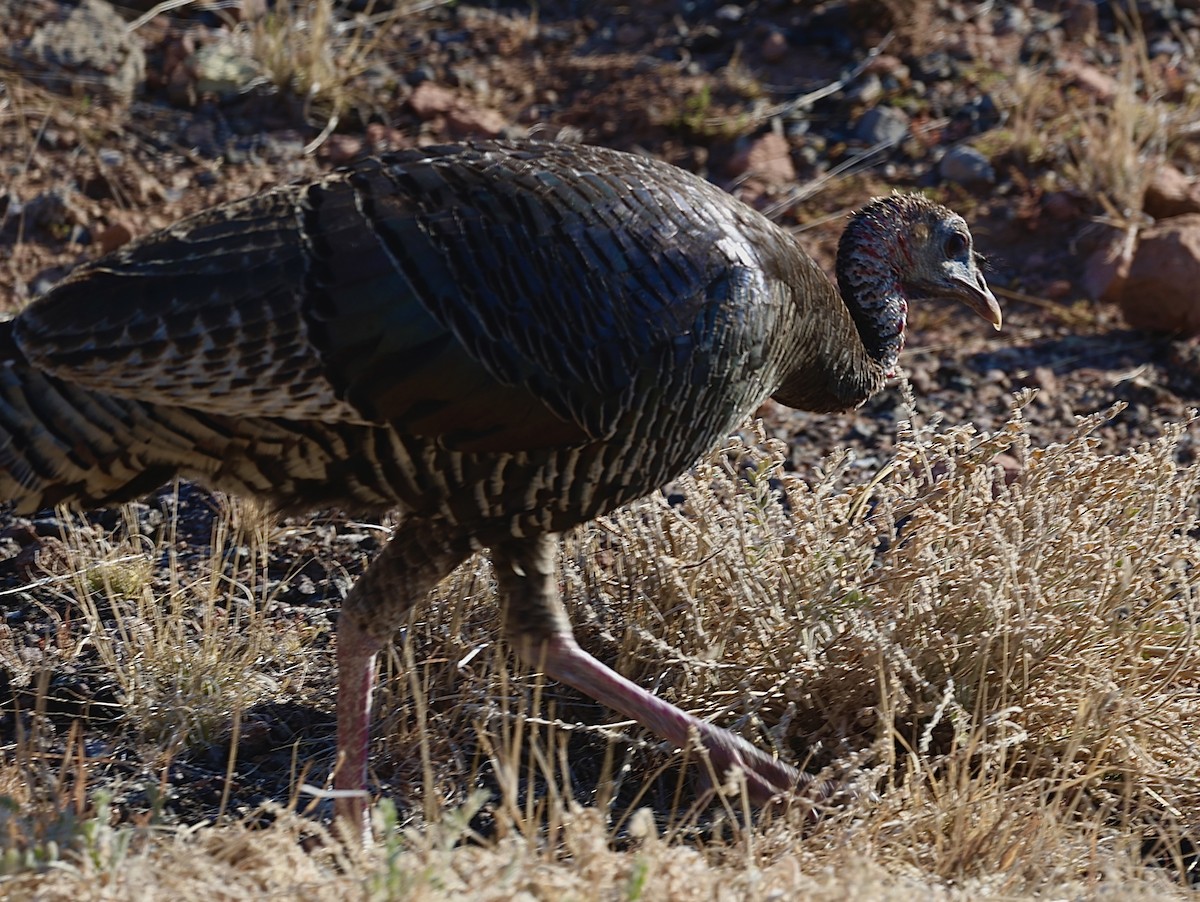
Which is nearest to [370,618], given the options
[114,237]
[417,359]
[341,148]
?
[417,359]

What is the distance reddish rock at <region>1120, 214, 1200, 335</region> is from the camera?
20.3ft

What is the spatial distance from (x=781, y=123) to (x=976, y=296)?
9.92ft

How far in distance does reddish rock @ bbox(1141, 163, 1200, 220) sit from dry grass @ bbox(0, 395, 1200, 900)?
290cm

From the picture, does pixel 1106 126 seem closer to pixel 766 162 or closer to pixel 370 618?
pixel 766 162

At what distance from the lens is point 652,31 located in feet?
26.5

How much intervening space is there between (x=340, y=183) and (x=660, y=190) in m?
0.76

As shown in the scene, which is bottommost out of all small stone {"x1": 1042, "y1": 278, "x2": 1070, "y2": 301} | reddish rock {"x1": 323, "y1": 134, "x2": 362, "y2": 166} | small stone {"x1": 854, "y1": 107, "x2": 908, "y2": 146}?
small stone {"x1": 1042, "y1": 278, "x2": 1070, "y2": 301}

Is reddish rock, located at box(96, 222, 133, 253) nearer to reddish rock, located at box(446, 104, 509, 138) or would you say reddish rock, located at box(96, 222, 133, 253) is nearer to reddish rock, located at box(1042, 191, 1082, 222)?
reddish rock, located at box(446, 104, 509, 138)

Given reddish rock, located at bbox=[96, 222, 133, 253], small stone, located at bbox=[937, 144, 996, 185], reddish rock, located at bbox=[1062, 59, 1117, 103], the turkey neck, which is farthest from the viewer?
reddish rock, located at bbox=[1062, 59, 1117, 103]

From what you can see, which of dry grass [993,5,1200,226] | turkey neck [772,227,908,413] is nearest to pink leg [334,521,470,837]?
turkey neck [772,227,908,413]

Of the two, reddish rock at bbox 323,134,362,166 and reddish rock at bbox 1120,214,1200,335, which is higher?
reddish rock at bbox 323,134,362,166

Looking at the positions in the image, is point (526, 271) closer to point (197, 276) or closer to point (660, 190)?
point (660, 190)

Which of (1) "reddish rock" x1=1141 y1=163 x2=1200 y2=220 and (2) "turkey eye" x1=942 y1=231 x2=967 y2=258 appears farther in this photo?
(1) "reddish rock" x1=1141 y1=163 x2=1200 y2=220

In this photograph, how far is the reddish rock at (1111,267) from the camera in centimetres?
653
